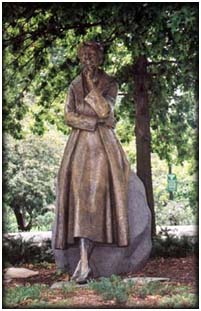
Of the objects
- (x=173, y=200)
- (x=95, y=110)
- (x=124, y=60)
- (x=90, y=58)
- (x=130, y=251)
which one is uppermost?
(x=124, y=60)

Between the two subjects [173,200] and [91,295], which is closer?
[91,295]

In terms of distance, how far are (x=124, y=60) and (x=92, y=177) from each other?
4.59m

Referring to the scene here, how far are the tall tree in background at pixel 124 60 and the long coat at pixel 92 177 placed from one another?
109cm

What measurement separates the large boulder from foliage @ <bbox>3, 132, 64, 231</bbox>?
28.8 ft

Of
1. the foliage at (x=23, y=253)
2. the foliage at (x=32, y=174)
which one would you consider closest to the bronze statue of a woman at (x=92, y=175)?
the foliage at (x=23, y=253)

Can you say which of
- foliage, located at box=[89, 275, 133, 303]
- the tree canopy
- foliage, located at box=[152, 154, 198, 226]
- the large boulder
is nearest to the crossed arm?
the large boulder

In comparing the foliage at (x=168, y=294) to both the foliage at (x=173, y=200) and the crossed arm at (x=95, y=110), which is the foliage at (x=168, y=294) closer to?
the crossed arm at (x=95, y=110)

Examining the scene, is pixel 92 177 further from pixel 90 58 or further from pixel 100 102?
pixel 90 58

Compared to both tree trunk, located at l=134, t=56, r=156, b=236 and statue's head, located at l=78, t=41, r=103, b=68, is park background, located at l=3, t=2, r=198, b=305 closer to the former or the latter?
tree trunk, located at l=134, t=56, r=156, b=236

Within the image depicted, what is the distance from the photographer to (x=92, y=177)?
7.83 m

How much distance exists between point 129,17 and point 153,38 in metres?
0.60

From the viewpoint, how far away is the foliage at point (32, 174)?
17359 mm

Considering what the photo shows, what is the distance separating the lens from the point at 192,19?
22.5 ft

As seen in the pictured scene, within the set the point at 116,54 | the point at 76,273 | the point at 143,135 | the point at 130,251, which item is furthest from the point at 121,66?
the point at 76,273
